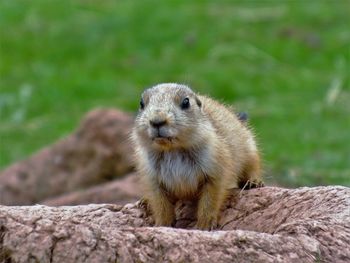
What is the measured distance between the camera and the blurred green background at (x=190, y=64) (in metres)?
15.9

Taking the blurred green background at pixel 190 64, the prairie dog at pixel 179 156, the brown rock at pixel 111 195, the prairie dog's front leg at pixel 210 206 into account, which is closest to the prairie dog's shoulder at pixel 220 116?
the prairie dog at pixel 179 156

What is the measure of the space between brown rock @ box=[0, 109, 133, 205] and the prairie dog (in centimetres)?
465

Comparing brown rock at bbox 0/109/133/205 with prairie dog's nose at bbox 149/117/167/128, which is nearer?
prairie dog's nose at bbox 149/117/167/128

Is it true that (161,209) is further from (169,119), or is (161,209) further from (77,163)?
(77,163)

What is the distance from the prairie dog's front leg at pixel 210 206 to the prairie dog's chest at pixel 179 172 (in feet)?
0.34

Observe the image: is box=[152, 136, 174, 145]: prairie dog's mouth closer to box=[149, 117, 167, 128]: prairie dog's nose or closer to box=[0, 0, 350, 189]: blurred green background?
box=[149, 117, 167, 128]: prairie dog's nose

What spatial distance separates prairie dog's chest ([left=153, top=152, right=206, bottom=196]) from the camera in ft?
23.6

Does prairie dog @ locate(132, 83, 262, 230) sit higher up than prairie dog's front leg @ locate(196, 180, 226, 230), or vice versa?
prairie dog @ locate(132, 83, 262, 230)

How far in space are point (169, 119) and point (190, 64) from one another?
11397mm

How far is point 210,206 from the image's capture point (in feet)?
23.3

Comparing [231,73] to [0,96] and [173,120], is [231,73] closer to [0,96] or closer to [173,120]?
[0,96]

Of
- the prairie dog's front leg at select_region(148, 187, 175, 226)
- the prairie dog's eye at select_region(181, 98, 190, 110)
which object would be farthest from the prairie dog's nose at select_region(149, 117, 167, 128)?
the prairie dog's front leg at select_region(148, 187, 175, 226)

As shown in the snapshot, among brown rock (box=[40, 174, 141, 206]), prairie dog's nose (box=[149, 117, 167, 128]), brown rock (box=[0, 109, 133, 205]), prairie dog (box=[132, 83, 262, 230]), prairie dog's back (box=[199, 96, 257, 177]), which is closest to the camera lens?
prairie dog's nose (box=[149, 117, 167, 128])

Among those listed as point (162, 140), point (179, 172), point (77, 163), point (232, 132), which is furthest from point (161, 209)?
point (77, 163)
